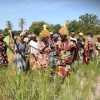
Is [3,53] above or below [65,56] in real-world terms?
below

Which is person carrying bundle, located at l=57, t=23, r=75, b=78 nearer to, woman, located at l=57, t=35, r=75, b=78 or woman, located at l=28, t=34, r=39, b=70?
woman, located at l=57, t=35, r=75, b=78

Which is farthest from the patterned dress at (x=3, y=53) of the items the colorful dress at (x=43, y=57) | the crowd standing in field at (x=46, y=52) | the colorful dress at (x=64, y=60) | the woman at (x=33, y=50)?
the colorful dress at (x=64, y=60)

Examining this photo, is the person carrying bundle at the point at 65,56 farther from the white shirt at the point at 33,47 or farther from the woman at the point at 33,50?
the white shirt at the point at 33,47

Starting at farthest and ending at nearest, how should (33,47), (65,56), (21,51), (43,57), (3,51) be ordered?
1. (3,51)
2. (33,47)
3. (21,51)
4. (43,57)
5. (65,56)

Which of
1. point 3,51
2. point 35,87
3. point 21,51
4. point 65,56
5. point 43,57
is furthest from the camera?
point 3,51

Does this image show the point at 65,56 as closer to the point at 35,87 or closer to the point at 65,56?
the point at 65,56

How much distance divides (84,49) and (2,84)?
4.91 meters

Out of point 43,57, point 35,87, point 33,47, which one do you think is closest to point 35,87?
point 35,87

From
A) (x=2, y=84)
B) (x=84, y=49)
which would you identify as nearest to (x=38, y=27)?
(x=84, y=49)

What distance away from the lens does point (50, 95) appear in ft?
12.5

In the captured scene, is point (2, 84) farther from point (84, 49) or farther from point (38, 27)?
point (38, 27)

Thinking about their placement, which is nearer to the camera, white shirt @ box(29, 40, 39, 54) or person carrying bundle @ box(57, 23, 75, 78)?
person carrying bundle @ box(57, 23, 75, 78)

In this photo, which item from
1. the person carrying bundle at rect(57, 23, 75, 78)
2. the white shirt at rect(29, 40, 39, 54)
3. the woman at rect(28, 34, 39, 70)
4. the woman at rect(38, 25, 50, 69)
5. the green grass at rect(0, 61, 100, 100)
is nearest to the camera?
the green grass at rect(0, 61, 100, 100)

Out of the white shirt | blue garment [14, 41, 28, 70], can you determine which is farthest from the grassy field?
the white shirt
